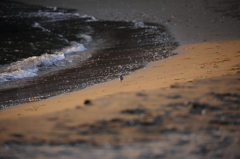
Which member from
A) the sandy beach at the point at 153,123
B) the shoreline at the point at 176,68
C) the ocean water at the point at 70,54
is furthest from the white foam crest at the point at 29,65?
the sandy beach at the point at 153,123

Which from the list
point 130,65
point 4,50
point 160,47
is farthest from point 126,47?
point 4,50

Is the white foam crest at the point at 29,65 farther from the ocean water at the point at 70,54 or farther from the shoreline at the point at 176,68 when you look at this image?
the shoreline at the point at 176,68

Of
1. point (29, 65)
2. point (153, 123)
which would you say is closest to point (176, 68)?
point (153, 123)

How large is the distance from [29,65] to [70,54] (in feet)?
6.00

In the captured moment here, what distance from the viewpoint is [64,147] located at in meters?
2.09

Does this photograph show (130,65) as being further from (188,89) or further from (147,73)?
(188,89)

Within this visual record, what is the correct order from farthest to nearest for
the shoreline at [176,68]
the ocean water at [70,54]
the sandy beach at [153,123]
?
the ocean water at [70,54] < the shoreline at [176,68] < the sandy beach at [153,123]

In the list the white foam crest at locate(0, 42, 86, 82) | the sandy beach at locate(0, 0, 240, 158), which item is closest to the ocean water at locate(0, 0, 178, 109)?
the white foam crest at locate(0, 42, 86, 82)

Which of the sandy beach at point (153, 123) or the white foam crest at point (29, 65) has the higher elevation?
the sandy beach at point (153, 123)

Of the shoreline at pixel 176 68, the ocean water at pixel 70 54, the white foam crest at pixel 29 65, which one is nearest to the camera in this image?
the shoreline at pixel 176 68

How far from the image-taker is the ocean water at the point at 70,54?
5.66 m

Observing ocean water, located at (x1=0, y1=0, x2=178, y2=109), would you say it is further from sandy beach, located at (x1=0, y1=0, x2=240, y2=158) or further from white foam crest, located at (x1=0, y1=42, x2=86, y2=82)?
sandy beach, located at (x1=0, y1=0, x2=240, y2=158)

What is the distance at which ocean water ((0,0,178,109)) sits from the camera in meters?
5.66

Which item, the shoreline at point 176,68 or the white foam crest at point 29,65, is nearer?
the shoreline at point 176,68
